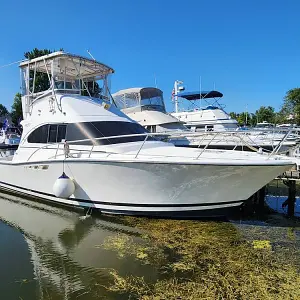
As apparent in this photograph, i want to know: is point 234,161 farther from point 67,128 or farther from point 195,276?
point 67,128

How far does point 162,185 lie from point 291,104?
4496 centimetres

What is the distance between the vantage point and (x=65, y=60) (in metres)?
9.64

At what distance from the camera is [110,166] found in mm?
6812

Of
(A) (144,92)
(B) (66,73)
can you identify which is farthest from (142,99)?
(B) (66,73)

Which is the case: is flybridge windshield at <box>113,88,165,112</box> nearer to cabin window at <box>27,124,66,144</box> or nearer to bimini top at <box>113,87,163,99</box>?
bimini top at <box>113,87,163,99</box>

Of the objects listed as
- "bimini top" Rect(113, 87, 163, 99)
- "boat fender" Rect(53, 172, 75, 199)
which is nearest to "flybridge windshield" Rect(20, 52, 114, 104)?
"boat fender" Rect(53, 172, 75, 199)

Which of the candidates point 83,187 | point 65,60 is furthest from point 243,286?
point 65,60

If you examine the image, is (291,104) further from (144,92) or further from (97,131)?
(97,131)

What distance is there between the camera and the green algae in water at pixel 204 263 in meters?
4.21

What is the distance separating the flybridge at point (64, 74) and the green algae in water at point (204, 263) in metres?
5.31

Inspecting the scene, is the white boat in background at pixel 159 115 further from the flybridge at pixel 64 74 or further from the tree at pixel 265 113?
the tree at pixel 265 113

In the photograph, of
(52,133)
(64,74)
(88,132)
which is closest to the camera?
(88,132)

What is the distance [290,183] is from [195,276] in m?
5.37

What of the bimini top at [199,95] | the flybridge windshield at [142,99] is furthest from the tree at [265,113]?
the flybridge windshield at [142,99]
